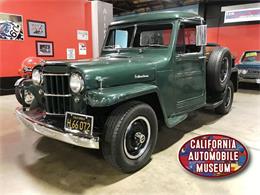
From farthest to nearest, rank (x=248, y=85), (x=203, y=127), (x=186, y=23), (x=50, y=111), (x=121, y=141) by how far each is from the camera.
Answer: (x=248, y=85)
(x=203, y=127)
(x=186, y=23)
(x=50, y=111)
(x=121, y=141)

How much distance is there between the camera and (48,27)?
689cm

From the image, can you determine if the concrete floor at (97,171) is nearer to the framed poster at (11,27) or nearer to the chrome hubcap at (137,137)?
the chrome hubcap at (137,137)

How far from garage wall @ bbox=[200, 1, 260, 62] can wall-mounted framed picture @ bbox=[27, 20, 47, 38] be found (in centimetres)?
734

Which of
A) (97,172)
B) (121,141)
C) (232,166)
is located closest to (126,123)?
(121,141)

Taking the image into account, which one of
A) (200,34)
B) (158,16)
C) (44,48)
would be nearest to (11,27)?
(44,48)

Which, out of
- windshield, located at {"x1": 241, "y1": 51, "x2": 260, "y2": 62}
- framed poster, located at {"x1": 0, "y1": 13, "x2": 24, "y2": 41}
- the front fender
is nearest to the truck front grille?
the front fender

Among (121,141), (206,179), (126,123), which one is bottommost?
(206,179)

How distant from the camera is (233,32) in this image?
31.9 feet

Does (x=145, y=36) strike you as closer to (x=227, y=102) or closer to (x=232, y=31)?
(x=227, y=102)

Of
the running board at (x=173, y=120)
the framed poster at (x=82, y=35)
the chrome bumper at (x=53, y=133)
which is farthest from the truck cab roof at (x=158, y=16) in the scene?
the framed poster at (x=82, y=35)

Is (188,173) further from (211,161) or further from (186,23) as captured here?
(186,23)

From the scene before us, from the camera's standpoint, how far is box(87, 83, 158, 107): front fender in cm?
185

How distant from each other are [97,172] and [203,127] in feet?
6.63

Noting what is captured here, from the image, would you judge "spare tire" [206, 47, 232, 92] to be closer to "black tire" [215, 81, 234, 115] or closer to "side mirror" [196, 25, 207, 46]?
"side mirror" [196, 25, 207, 46]
